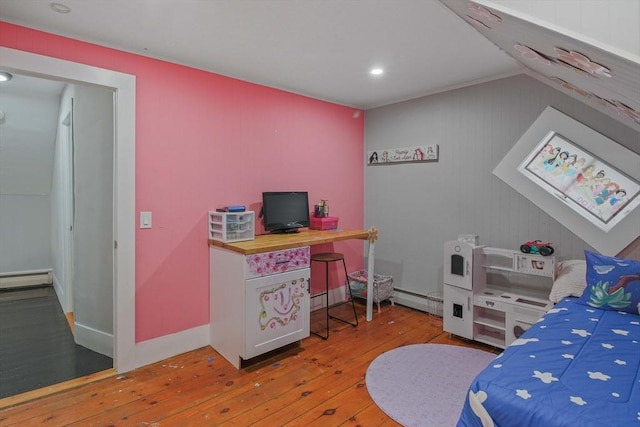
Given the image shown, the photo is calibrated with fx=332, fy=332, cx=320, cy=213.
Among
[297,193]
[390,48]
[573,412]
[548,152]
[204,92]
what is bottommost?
[573,412]

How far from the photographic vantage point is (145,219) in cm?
254

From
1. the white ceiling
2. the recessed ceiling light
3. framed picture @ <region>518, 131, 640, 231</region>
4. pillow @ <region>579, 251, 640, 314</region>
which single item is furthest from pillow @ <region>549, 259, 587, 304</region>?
the recessed ceiling light

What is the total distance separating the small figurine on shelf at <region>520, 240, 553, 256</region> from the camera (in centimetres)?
257

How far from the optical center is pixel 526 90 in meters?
2.86

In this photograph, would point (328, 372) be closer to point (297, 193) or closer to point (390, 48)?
point (297, 193)

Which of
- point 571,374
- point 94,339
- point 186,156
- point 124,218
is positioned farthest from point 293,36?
point 94,339

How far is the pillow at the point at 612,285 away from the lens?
2004mm

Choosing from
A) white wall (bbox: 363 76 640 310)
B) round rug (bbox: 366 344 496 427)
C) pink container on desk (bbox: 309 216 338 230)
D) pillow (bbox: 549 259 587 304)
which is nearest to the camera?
round rug (bbox: 366 344 496 427)

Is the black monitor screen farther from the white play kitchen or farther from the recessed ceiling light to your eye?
the recessed ceiling light

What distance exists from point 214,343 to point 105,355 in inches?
34.1

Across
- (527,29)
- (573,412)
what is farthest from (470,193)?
(573,412)

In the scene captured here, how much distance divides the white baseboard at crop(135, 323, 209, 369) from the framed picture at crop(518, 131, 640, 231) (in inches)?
124

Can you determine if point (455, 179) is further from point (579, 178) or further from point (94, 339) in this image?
point (94, 339)

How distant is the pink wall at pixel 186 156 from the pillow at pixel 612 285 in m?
2.56
